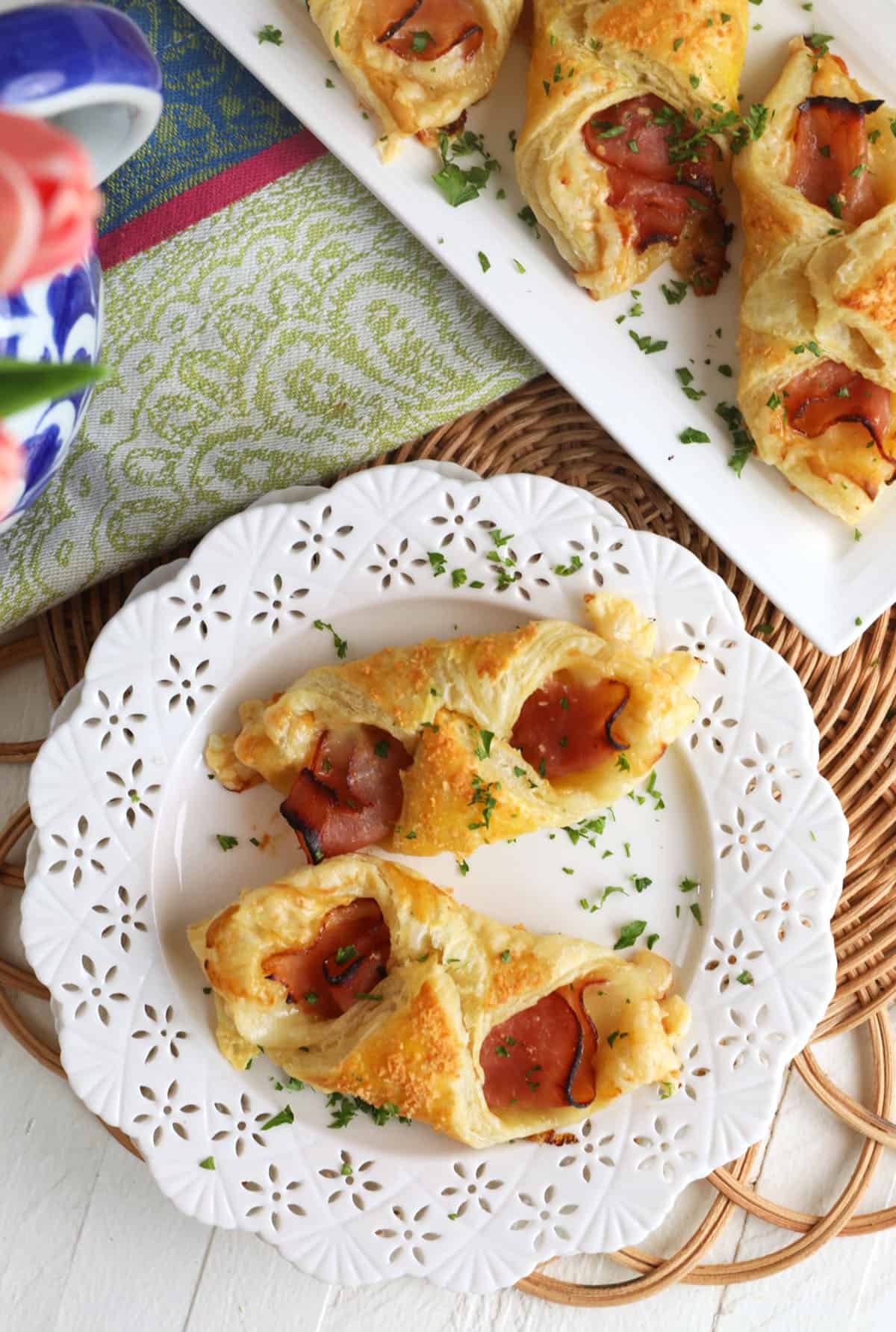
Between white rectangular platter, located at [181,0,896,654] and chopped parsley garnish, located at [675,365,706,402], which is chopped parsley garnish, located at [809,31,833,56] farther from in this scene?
chopped parsley garnish, located at [675,365,706,402]

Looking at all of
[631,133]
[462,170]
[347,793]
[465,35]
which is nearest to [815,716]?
[347,793]

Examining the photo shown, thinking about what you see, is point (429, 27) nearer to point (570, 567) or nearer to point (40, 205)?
point (570, 567)

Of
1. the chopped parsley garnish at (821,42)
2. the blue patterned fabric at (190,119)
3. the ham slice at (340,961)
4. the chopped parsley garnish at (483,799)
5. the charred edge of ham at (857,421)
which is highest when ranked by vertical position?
the chopped parsley garnish at (821,42)

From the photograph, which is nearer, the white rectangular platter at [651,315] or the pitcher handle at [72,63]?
the pitcher handle at [72,63]

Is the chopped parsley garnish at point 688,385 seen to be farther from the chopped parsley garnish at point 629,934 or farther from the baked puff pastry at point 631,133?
the chopped parsley garnish at point 629,934

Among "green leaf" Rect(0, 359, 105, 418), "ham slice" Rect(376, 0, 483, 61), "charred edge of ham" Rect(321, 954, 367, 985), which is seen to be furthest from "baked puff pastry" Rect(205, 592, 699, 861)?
"green leaf" Rect(0, 359, 105, 418)

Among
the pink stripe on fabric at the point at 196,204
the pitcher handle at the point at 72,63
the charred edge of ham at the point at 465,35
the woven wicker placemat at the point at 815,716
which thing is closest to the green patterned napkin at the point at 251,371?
the pink stripe on fabric at the point at 196,204

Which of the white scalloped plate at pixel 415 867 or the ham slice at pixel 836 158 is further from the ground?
the ham slice at pixel 836 158
